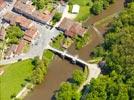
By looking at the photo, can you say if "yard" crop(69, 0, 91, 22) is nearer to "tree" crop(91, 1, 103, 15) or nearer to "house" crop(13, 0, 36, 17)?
"tree" crop(91, 1, 103, 15)

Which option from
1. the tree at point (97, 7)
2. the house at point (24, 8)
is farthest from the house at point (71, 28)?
the house at point (24, 8)

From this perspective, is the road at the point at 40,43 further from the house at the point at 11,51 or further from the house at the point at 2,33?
the house at the point at 2,33

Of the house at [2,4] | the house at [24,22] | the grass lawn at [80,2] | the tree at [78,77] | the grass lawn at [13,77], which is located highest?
the grass lawn at [80,2]

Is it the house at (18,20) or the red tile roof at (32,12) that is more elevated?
the red tile roof at (32,12)

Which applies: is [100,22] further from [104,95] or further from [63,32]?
[104,95]

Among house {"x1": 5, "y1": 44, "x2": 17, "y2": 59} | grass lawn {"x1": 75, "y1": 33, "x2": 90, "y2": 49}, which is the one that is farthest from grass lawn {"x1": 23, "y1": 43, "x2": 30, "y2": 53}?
grass lawn {"x1": 75, "y1": 33, "x2": 90, "y2": 49}

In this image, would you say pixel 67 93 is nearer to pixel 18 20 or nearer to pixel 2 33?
pixel 2 33

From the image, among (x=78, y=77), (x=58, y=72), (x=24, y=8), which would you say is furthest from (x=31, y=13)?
(x=78, y=77)
